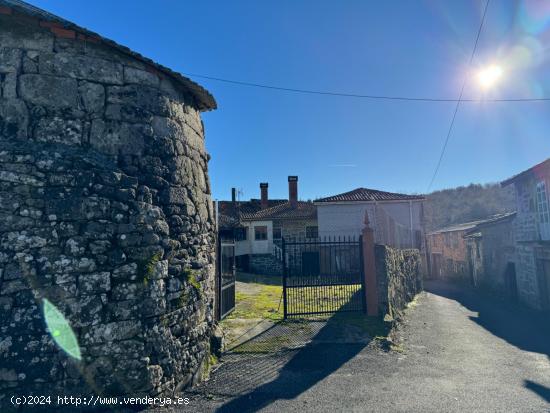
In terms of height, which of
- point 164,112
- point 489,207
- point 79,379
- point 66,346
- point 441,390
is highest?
point 489,207

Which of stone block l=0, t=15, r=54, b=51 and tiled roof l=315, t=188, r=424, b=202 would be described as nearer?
stone block l=0, t=15, r=54, b=51

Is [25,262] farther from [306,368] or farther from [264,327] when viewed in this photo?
[264,327]

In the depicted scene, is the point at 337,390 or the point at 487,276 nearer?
the point at 337,390

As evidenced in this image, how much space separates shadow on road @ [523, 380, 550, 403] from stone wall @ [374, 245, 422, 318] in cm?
323

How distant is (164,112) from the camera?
15.5 feet

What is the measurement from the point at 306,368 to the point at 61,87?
17.7 feet

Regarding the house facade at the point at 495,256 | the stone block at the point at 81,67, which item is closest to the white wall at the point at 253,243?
the house facade at the point at 495,256

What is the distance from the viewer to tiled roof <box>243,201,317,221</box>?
26203mm

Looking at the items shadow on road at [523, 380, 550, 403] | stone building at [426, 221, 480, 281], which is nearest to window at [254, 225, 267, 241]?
stone building at [426, 221, 480, 281]

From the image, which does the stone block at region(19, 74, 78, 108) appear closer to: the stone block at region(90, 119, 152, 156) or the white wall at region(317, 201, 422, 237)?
the stone block at region(90, 119, 152, 156)

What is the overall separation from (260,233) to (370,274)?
61.6ft

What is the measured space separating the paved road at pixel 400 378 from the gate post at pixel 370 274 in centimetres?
83

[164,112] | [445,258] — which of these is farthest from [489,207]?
[164,112]

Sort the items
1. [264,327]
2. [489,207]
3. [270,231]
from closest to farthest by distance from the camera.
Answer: [264,327] < [270,231] < [489,207]
